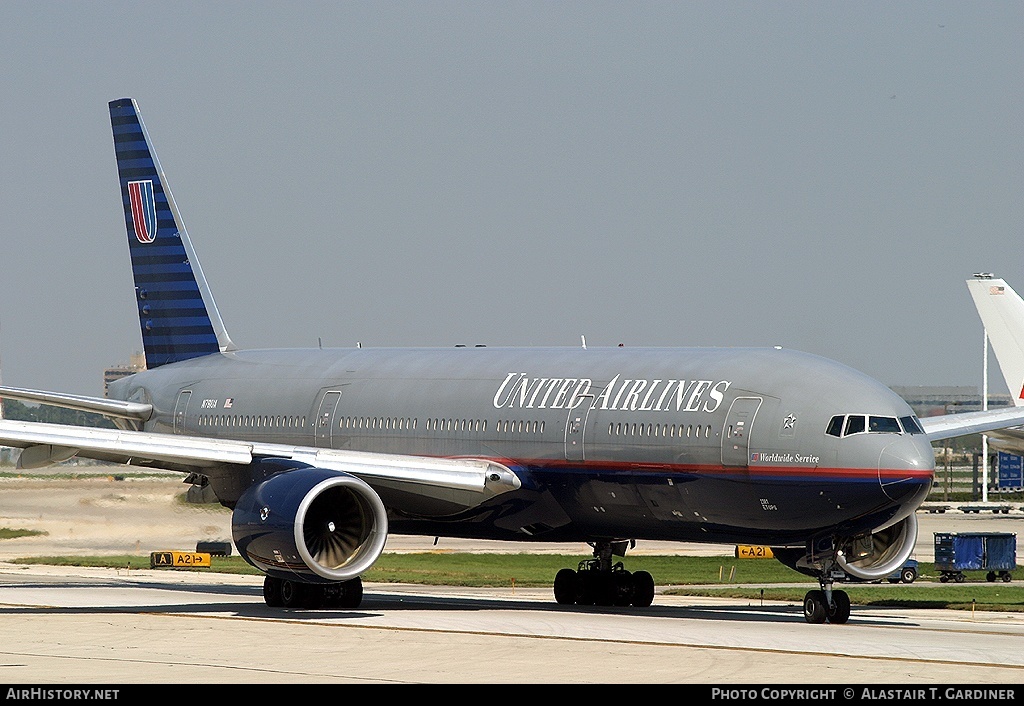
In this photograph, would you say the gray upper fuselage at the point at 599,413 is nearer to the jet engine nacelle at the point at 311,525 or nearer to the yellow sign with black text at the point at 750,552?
the jet engine nacelle at the point at 311,525

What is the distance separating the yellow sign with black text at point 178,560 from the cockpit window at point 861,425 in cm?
2482

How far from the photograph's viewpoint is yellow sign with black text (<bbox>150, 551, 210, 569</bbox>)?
46.8m

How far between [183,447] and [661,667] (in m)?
12.5

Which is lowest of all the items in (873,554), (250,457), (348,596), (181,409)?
(348,596)

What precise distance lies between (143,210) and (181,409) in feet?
18.4

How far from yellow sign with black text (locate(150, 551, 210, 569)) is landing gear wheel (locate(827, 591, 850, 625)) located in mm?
23759

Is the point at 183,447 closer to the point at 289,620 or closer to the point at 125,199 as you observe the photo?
the point at 289,620

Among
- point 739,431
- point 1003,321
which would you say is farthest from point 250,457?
point 1003,321

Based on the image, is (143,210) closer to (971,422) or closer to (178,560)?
(178,560)

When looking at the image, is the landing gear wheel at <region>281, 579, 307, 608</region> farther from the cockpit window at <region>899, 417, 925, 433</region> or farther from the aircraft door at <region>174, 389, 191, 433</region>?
the cockpit window at <region>899, 417, 925, 433</region>

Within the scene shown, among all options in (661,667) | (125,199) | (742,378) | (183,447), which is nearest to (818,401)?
(742,378)

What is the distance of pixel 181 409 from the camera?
39.0m

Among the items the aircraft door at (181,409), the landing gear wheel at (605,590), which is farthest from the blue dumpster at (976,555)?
the aircraft door at (181,409)

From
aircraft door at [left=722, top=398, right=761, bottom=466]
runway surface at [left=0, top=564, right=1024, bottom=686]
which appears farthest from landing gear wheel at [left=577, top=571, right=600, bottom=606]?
aircraft door at [left=722, top=398, right=761, bottom=466]
